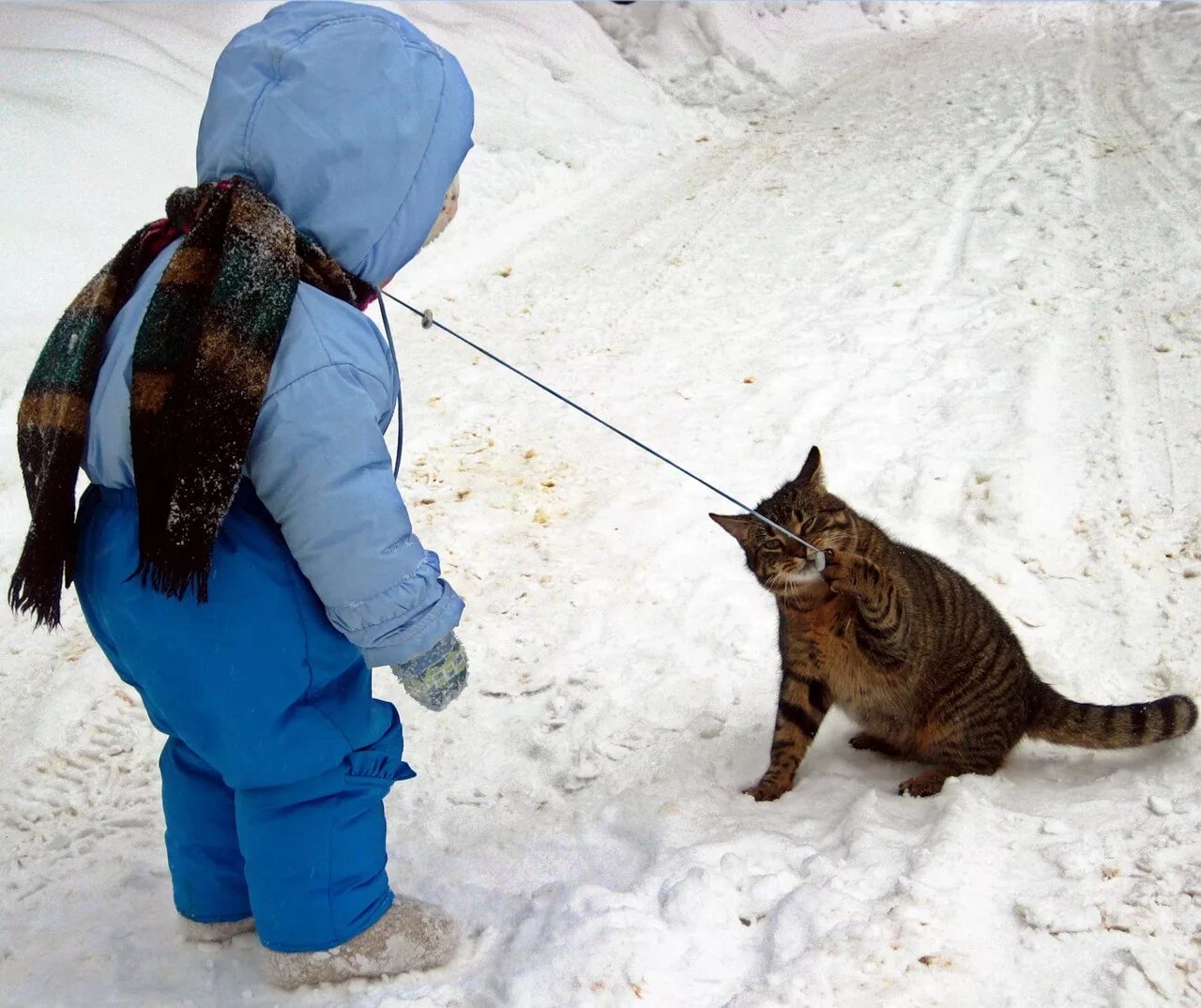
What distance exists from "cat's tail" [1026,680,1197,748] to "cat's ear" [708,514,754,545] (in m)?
0.96

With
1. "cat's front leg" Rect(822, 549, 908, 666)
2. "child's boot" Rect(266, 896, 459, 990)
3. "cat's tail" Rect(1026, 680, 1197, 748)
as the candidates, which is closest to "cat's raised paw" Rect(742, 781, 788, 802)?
"cat's front leg" Rect(822, 549, 908, 666)

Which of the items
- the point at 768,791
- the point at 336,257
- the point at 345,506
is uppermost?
the point at 336,257

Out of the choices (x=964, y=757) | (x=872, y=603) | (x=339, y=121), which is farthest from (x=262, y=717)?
(x=964, y=757)

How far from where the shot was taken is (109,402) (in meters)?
2.12

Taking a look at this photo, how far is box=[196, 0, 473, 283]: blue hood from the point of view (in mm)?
2076

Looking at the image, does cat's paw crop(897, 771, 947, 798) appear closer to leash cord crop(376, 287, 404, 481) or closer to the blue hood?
leash cord crop(376, 287, 404, 481)

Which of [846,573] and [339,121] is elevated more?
[339,121]

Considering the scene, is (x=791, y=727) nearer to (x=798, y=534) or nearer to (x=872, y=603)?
(x=872, y=603)

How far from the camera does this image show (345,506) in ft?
6.89

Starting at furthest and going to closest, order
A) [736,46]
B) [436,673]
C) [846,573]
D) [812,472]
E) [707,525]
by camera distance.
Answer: [736,46], [707,525], [812,472], [846,573], [436,673]

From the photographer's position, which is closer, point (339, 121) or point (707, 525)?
point (339, 121)

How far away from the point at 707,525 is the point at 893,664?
4.96 feet

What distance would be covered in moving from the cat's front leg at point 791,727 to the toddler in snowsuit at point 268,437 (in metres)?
1.28

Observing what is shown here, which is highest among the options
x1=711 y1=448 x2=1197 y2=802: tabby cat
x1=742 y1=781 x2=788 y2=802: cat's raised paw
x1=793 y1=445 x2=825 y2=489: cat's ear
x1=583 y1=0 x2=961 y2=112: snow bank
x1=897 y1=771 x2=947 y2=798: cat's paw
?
x1=793 y1=445 x2=825 y2=489: cat's ear
